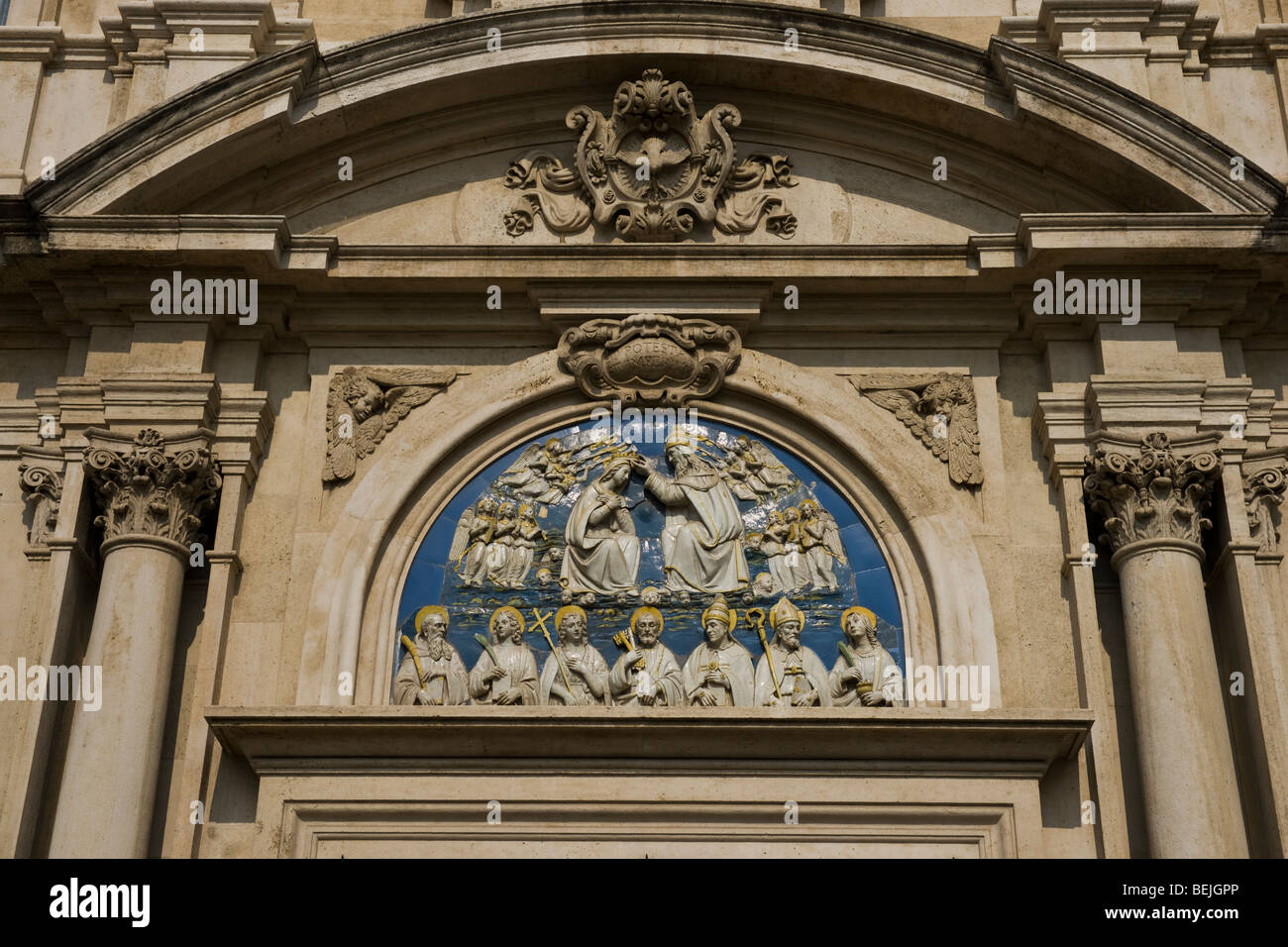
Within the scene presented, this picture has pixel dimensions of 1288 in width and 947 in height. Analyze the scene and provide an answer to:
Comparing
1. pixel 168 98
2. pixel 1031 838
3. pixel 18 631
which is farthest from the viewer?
pixel 168 98

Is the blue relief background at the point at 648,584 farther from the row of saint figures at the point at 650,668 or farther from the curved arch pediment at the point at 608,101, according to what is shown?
the curved arch pediment at the point at 608,101

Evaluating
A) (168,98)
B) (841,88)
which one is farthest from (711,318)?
(168,98)

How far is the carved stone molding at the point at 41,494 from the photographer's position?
13.3 metres

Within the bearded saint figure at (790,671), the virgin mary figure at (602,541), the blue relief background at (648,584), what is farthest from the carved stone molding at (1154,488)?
the virgin mary figure at (602,541)

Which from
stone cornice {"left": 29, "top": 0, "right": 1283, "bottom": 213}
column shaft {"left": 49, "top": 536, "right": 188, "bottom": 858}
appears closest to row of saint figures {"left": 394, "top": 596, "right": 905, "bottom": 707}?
column shaft {"left": 49, "top": 536, "right": 188, "bottom": 858}

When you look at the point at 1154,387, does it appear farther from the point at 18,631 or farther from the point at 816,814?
the point at 18,631

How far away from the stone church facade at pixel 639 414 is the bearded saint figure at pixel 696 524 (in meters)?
0.03

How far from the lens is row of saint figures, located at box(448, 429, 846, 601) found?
43.5ft

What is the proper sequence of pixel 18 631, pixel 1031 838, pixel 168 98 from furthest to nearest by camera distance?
pixel 168 98, pixel 18 631, pixel 1031 838

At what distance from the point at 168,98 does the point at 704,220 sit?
3.58m

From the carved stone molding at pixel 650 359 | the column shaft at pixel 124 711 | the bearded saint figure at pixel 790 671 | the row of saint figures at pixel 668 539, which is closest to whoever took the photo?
the column shaft at pixel 124 711

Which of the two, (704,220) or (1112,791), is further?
(704,220)

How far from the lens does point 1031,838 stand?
476 inches

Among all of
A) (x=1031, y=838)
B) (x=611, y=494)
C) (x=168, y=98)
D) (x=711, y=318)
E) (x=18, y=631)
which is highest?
(x=168, y=98)
